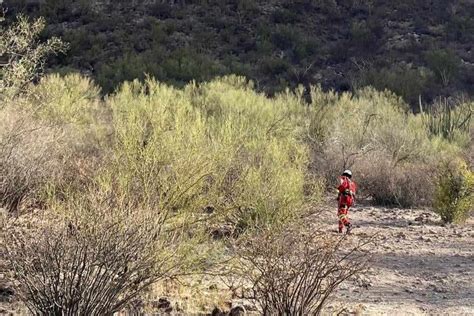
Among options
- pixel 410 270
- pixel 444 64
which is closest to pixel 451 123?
pixel 444 64

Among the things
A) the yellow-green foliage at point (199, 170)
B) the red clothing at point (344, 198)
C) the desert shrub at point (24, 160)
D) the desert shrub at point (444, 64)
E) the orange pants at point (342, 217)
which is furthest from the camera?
the desert shrub at point (444, 64)

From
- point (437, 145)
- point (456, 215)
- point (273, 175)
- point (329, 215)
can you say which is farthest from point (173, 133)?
point (437, 145)

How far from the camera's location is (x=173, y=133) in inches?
349

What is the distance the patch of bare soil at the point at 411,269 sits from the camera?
24.4 feet

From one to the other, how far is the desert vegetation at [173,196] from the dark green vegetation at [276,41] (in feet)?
36.3

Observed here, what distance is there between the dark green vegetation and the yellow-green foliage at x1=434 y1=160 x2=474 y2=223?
577 inches

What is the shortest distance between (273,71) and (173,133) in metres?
23.0

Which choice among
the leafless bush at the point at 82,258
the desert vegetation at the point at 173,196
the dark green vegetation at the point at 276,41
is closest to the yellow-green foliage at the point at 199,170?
the desert vegetation at the point at 173,196

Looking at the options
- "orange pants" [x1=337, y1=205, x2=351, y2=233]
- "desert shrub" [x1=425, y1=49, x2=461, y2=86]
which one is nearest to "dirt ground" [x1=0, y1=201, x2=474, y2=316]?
"orange pants" [x1=337, y1=205, x2=351, y2=233]

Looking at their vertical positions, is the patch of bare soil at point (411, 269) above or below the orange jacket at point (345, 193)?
below

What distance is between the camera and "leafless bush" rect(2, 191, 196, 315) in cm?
515

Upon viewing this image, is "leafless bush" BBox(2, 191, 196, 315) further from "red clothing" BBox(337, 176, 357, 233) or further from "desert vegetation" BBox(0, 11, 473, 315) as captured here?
"red clothing" BBox(337, 176, 357, 233)

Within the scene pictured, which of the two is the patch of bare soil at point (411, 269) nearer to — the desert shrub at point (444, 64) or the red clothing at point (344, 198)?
the red clothing at point (344, 198)

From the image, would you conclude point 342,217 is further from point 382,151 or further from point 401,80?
point 401,80
